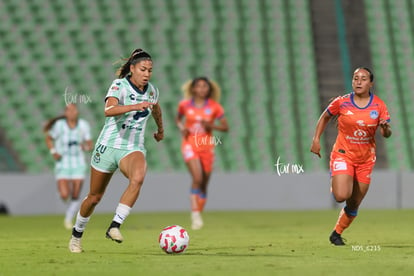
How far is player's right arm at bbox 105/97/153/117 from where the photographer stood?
844 cm

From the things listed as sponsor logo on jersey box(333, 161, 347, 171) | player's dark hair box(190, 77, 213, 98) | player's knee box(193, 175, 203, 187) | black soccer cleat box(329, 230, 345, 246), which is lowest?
black soccer cleat box(329, 230, 345, 246)

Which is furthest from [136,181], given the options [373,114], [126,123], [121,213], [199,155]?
[199,155]

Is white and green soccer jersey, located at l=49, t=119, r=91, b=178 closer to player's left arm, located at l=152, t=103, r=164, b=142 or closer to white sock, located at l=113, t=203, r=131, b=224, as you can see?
player's left arm, located at l=152, t=103, r=164, b=142

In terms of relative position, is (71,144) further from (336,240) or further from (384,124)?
(384,124)

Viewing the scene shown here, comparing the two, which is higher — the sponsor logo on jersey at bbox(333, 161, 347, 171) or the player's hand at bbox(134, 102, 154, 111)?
the player's hand at bbox(134, 102, 154, 111)

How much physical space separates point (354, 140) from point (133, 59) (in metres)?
2.53

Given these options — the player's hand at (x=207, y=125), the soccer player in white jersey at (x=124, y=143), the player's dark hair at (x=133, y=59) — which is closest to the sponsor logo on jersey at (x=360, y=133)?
the soccer player in white jersey at (x=124, y=143)

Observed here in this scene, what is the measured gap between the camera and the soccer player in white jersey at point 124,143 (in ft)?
28.6

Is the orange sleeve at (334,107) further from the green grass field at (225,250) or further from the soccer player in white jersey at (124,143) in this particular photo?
the soccer player in white jersey at (124,143)

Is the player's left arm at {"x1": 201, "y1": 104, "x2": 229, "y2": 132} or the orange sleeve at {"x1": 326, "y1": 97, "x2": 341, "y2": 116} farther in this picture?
the player's left arm at {"x1": 201, "y1": 104, "x2": 229, "y2": 132}

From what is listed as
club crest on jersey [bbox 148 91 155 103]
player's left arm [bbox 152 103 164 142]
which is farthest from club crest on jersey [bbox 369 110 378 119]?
club crest on jersey [bbox 148 91 155 103]

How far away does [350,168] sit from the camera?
9898 millimetres

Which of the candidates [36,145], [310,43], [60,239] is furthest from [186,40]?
[60,239]

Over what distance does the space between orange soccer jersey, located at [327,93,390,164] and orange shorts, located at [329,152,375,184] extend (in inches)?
1.2
